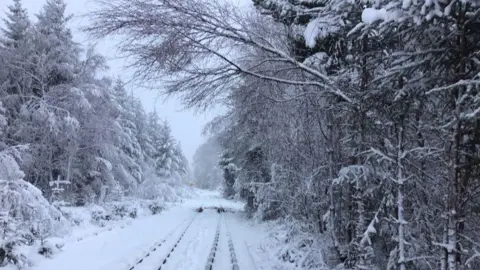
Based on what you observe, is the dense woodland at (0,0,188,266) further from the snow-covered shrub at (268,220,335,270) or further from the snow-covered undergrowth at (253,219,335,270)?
the snow-covered shrub at (268,220,335,270)

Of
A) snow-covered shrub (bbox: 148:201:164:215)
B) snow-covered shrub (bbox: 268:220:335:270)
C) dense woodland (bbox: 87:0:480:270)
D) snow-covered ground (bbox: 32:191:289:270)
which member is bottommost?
snow-covered ground (bbox: 32:191:289:270)

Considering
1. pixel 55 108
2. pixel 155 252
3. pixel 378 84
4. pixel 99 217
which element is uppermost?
pixel 55 108

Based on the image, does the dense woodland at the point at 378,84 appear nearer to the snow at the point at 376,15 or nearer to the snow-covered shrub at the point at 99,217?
the snow at the point at 376,15

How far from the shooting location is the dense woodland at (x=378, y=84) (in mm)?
3834

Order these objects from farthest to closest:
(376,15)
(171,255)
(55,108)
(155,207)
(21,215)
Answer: (155,207), (55,108), (171,255), (21,215), (376,15)

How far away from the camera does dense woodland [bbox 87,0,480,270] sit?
383 centimetres

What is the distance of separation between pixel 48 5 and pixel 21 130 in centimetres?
853

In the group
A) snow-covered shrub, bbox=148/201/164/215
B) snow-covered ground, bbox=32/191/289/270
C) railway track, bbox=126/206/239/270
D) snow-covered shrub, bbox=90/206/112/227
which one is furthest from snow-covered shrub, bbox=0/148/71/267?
snow-covered shrub, bbox=148/201/164/215

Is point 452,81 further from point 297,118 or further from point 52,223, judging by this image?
point 52,223

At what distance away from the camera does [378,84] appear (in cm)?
528

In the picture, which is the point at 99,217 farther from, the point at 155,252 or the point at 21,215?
the point at 21,215

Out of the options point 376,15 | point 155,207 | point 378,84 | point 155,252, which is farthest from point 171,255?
point 155,207

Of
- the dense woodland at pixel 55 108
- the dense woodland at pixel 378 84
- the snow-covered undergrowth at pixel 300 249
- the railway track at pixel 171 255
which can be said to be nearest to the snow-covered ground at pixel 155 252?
the railway track at pixel 171 255

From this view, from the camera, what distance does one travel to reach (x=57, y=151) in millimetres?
22734
